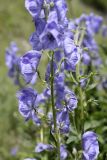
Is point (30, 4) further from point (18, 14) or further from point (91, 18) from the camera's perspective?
point (18, 14)

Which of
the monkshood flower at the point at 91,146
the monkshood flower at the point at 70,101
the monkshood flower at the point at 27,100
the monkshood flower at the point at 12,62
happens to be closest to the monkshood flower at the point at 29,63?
the monkshood flower at the point at 27,100

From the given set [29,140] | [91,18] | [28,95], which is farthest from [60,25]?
[29,140]

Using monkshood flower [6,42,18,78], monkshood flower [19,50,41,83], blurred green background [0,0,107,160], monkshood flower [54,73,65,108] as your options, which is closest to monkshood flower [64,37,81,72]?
monkshood flower [19,50,41,83]

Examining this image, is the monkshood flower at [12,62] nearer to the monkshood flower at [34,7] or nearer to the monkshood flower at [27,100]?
the monkshood flower at [27,100]

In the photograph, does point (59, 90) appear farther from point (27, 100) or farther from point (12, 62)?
point (12, 62)

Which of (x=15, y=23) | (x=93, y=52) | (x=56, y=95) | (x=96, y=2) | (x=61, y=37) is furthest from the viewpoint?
(x=96, y=2)
